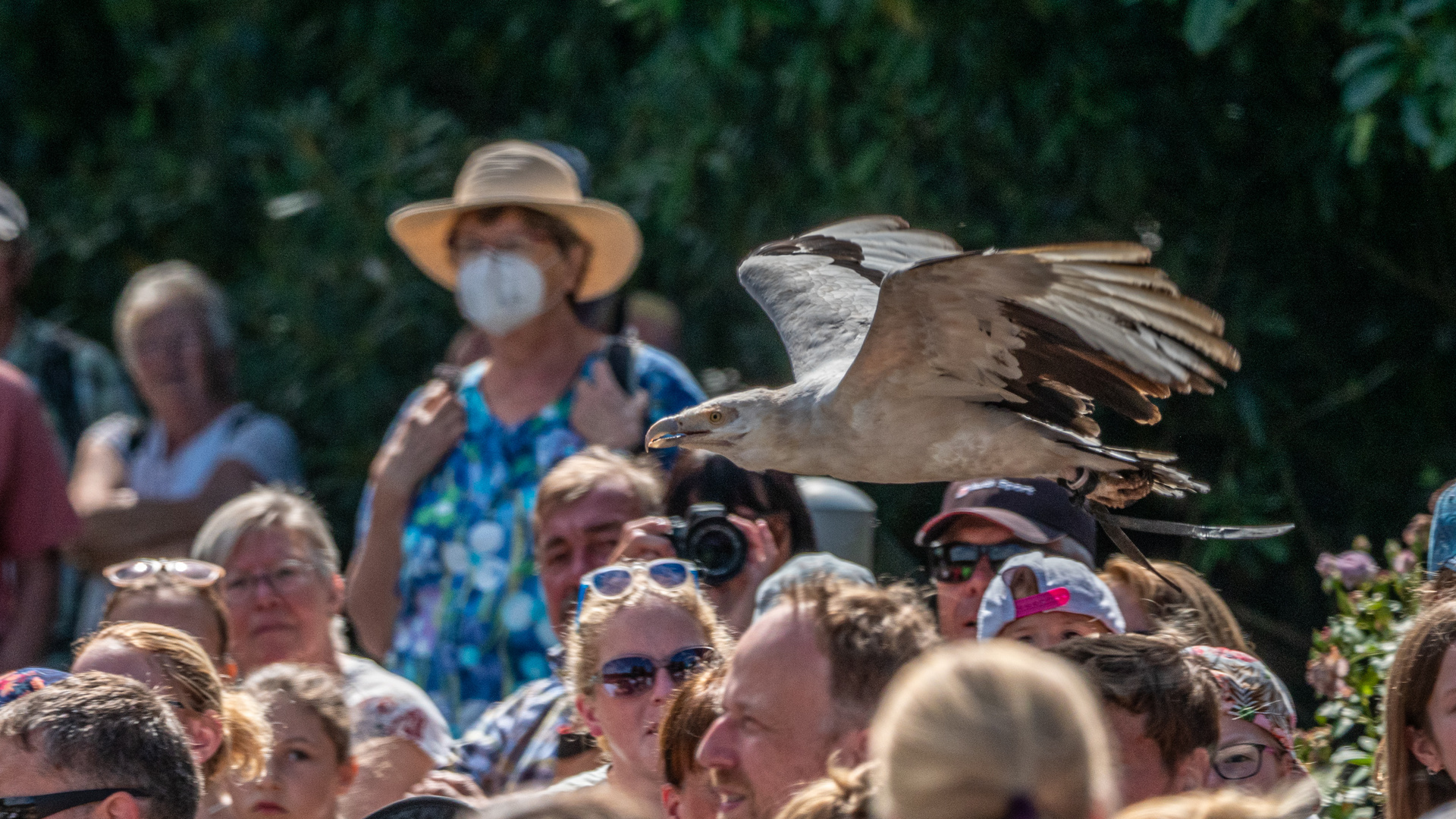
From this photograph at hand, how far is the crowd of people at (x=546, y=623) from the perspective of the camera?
2.68 metres

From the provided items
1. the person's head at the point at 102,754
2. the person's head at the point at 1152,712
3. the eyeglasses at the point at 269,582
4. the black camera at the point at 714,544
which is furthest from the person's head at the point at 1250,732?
the eyeglasses at the point at 269,582

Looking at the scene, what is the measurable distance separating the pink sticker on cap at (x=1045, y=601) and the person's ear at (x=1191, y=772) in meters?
0.56

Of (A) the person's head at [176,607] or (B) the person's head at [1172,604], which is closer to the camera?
(B) the person's head at [1172,604]

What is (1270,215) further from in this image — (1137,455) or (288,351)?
(288,351)

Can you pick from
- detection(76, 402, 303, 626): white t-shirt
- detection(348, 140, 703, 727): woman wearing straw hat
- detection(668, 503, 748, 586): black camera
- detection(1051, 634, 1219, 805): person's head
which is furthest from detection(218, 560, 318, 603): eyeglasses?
detection(1051, 634, 1219, 805): person's head

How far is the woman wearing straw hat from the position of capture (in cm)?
471

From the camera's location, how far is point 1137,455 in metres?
3.21

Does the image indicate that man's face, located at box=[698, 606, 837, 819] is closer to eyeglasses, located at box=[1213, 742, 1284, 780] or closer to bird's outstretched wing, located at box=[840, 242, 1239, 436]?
bird's outstretched wing, located at box=[840, 242, 1239, 436]

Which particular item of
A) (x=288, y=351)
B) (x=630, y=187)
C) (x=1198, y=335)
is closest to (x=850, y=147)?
(x=630, y=187)

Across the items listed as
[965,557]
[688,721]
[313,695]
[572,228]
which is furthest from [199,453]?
[688,721]

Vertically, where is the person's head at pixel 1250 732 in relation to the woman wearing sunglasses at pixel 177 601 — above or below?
below

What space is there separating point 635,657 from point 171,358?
3.27 metres

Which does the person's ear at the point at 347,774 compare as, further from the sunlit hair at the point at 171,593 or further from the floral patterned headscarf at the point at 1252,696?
the floral patterned headscarf at the point at 1252,696

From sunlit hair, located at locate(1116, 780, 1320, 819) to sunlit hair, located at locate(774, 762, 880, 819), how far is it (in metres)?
0.35
